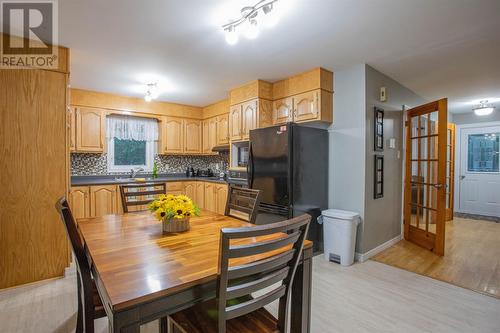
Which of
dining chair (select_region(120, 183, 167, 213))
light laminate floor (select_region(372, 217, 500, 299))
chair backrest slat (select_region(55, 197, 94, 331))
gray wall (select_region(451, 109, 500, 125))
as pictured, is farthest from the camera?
gray wall (select_region(451, 109, 500, 125))

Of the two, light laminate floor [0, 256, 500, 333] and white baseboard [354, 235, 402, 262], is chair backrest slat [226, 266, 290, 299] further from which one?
white baseboard [354, 235, 402, 262]

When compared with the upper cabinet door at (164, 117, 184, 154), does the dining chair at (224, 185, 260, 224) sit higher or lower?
lower

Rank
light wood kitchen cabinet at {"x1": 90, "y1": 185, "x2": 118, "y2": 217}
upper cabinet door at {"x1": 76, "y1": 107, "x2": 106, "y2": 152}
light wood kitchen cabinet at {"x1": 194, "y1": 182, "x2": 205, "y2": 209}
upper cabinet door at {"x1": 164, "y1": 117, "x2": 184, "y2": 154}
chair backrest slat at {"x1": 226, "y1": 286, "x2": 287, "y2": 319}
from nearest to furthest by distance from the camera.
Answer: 1. chair backrest slat at {"x1": 226, "y1": 286, "x2": 287, "y2": 319}
2. light wood kitchen cabinet at {"x1": 90, "y1": 185, "x2": 118, "y2": 217}
3. upper cabinet door at {"x1": 76, "y1": 107, "x2": 106, "y2": 152}
4. light wood kitchen cabinet at {"x1": 194, "y1": 182, "x2": 205, "y2": 209}
5. upper cabinet door at {"x1": 164, "y1": 117, "x2": 184, "y2": 154}

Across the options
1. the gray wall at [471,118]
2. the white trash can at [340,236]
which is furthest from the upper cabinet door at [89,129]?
the gray wall at [471,118]

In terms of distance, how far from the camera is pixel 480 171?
18.9ft

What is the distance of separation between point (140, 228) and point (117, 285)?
0.82 metres

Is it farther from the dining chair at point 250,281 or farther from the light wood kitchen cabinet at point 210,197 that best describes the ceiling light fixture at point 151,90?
the dining chair at point 250,281

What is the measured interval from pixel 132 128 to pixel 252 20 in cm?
372

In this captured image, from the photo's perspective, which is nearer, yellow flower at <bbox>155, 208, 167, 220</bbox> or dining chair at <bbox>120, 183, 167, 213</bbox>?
yellow flower at <bbox>155, 208, 167, 220</bbox>

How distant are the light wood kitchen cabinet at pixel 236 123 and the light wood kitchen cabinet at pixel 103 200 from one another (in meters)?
2.08

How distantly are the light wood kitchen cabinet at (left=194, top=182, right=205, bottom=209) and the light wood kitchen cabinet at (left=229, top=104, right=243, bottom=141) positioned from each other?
1294 mm

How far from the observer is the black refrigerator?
304 centimetres

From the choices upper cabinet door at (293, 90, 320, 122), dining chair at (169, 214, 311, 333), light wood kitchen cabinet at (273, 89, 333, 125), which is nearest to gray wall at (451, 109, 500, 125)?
light wood kitchen cabinet at (273, 89, 333, 125)

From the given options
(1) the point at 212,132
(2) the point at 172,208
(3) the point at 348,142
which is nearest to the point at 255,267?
(2) the point at 172,208
